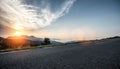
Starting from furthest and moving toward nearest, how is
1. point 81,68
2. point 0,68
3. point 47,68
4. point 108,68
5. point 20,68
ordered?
point 0,68 < point 20,68 < point 47,68 < point 81,68 < point 108,68

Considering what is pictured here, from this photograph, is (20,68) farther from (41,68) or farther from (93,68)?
(93,68)

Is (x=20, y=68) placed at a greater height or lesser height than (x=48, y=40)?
lesser

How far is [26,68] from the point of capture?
22.3 ft

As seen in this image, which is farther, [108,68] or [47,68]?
[47,68]

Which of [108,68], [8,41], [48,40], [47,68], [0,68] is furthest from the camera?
[8,41]

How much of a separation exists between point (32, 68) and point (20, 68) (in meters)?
0.57

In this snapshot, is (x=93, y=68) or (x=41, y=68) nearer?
(x=93, y=68)

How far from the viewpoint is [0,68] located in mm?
7367

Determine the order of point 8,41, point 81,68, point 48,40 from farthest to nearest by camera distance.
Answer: point 8,41
point 48,40
point 81,68

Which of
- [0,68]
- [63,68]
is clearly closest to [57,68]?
[63,68]

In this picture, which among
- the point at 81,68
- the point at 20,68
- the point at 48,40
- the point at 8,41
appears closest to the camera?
the point at 81,68

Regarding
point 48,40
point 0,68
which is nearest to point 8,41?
point 48,40

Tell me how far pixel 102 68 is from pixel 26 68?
9.64 ft

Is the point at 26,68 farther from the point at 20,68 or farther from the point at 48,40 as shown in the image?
the point at 48,40
